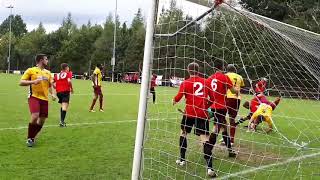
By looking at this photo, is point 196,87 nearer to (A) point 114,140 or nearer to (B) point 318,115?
(A) point 114,140

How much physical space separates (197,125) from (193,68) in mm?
1101

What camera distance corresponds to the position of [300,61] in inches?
324

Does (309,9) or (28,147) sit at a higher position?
(309,9)

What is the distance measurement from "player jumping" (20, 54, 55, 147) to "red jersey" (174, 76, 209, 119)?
3.27 metres

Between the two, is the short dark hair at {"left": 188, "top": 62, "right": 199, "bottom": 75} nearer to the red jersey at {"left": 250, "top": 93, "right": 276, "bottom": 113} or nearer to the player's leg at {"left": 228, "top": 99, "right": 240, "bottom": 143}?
the player's leg at {"left": 228, "top": 99, "right": 240, "bottom": 143}

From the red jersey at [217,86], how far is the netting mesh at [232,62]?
23 centimetres

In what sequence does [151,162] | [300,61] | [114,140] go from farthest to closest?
[114,140]
[300,61]
[151,162]

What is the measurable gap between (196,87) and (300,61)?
1.87 m

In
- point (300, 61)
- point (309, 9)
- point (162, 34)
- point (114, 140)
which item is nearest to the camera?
point (162, 34)

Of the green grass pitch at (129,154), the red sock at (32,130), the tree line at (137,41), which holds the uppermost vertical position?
the tree line at (137,41)

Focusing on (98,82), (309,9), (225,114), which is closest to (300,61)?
(225,114)

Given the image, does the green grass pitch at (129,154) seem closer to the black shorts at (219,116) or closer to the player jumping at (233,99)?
the player jumping at (233,99)

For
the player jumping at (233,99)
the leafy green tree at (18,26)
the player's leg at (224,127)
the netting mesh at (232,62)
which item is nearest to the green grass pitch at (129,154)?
the netting mesh at (232,62)

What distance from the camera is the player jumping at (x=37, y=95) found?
32.2 ft
